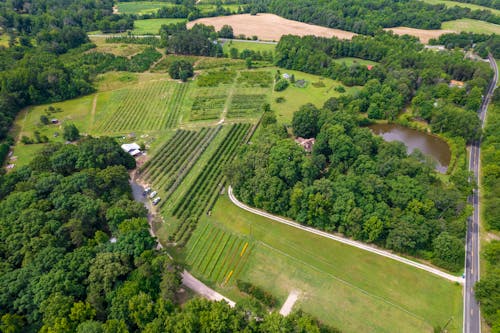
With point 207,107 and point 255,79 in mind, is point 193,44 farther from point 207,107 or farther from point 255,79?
point 207,107

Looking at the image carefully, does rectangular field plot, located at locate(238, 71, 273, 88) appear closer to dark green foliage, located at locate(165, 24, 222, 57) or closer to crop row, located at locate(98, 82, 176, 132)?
dark green foliage, located at locate(165, 24, 222, 57)

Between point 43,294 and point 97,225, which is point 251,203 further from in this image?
point 43,294

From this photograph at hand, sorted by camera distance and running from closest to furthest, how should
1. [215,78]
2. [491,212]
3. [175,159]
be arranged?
[491,212] → [175,159] → [215,78]

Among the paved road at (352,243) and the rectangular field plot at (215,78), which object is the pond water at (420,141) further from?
the rectangular field plot at (215,78)

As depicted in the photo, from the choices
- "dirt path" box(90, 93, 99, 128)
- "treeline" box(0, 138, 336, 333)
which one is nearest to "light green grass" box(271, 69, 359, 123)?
"treeline" box(0, 138, 336, 333)

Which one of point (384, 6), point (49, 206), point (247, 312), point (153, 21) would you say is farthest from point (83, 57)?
point (384, 6)

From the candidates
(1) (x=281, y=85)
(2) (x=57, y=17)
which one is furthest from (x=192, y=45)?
(2) (x=57, y=17)
